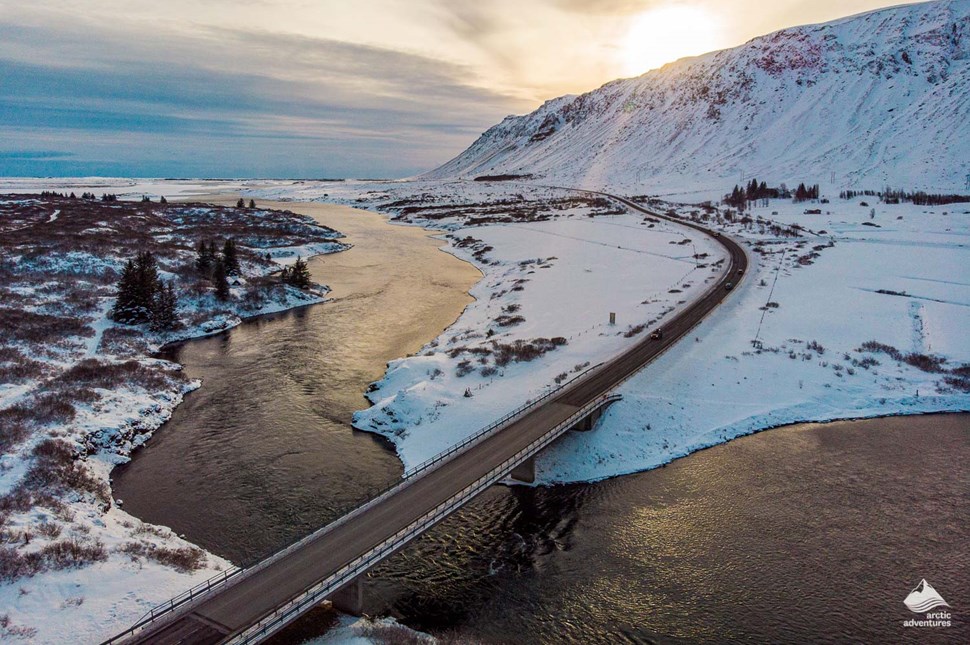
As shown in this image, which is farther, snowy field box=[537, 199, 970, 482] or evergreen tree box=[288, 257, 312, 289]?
evergreen tree box=[288, 257, 312, 289]

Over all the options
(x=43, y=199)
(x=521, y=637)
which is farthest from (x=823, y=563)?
(x=43, y=199)

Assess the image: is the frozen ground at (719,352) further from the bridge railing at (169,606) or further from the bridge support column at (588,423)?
the bridge railing at (169,606)

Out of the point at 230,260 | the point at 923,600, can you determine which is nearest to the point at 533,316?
the point at 923,600

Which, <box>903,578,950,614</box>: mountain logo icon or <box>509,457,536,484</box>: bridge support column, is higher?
<box>509,457,536,484</box>: bridge support column

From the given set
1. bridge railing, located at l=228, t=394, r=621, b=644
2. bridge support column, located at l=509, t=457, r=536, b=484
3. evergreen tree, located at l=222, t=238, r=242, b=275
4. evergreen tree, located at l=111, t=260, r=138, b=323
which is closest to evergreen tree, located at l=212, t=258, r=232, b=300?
evergreen tree, located at l=222, t=238, r=242, b=275

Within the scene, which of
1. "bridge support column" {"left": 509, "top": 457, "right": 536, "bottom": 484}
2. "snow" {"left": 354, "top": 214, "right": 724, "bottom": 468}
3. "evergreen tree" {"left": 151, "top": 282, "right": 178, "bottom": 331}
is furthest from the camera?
"evergreen tree" {"left": 151, "top": 282, "right": 178, "bottom": 331}

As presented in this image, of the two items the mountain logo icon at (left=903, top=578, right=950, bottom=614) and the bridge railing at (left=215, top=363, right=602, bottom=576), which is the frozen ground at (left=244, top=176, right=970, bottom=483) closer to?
the bridge railing at (left=215, top=363, right=602, bottom=576)

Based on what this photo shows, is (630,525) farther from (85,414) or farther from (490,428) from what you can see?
(85,414)
